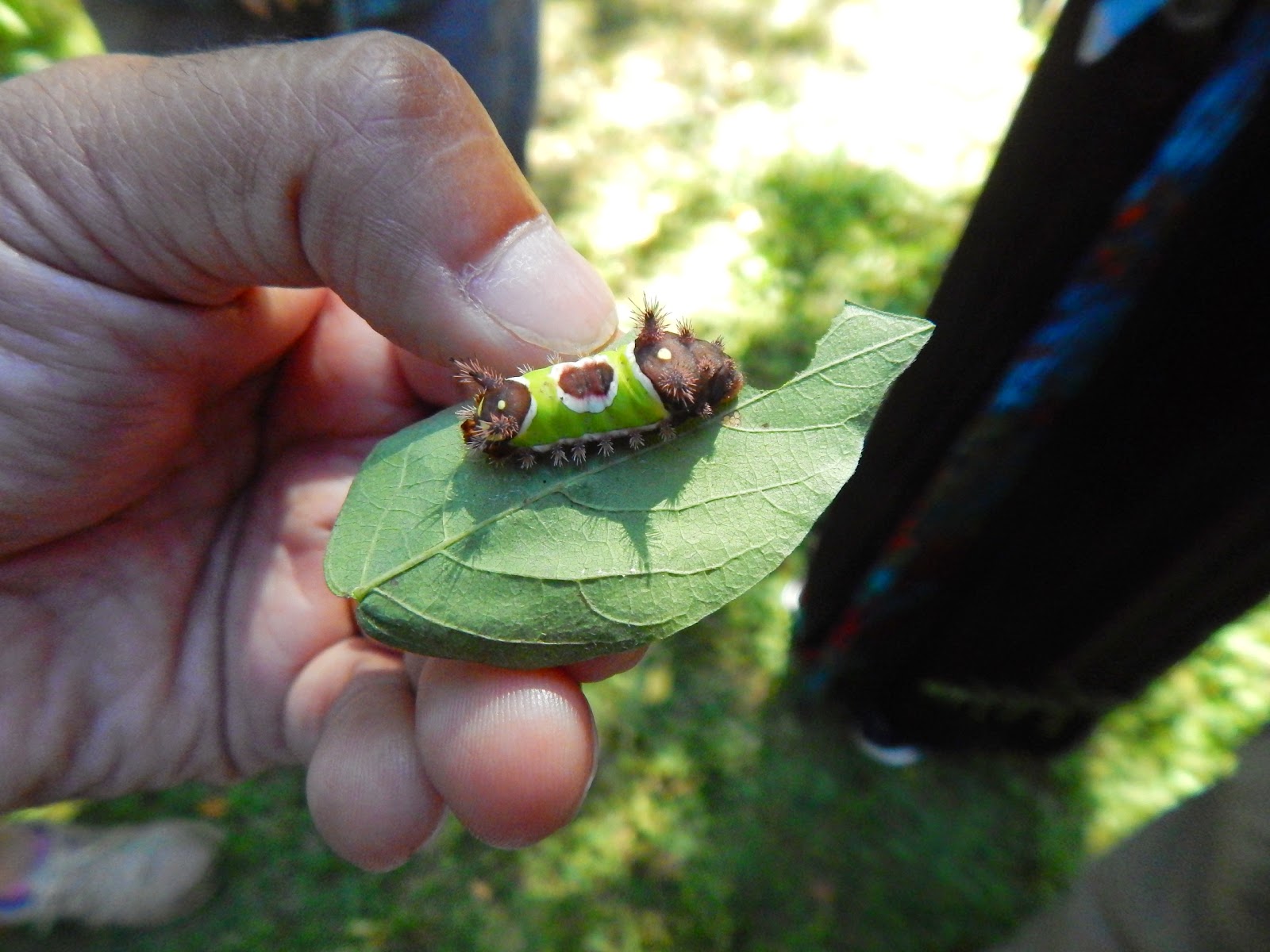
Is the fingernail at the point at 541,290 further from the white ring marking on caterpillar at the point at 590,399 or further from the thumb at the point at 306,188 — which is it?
the white ring marking on caterpillar at the point at 590,399

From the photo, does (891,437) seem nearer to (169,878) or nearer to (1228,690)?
(1228,690)

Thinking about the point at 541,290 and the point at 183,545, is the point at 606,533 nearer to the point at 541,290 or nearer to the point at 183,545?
the point at 541,290

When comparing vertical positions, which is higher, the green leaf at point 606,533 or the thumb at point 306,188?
the thumb at point 306,188

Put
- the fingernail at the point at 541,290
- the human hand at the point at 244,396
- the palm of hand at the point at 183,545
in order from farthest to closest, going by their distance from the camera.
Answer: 1. the palm of hand at the point at 183,545
2. the fingernail at the point at 541,290
3. the human hand at the point at 244,396

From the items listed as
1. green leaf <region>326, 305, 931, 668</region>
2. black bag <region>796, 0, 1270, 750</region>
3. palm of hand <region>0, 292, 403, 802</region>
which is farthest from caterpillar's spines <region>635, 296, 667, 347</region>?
palm of hand <region>0, 292, 403, 802</region>

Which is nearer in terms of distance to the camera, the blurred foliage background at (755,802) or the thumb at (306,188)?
the thumb at (306,188)

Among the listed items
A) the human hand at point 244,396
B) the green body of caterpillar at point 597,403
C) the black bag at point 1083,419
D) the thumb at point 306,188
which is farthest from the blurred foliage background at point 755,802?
the thumb at point 306,188

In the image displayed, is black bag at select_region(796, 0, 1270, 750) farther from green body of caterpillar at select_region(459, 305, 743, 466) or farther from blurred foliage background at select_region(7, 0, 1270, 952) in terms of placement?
green body of caterpillar at select_region(459, 305, 743, 466)
